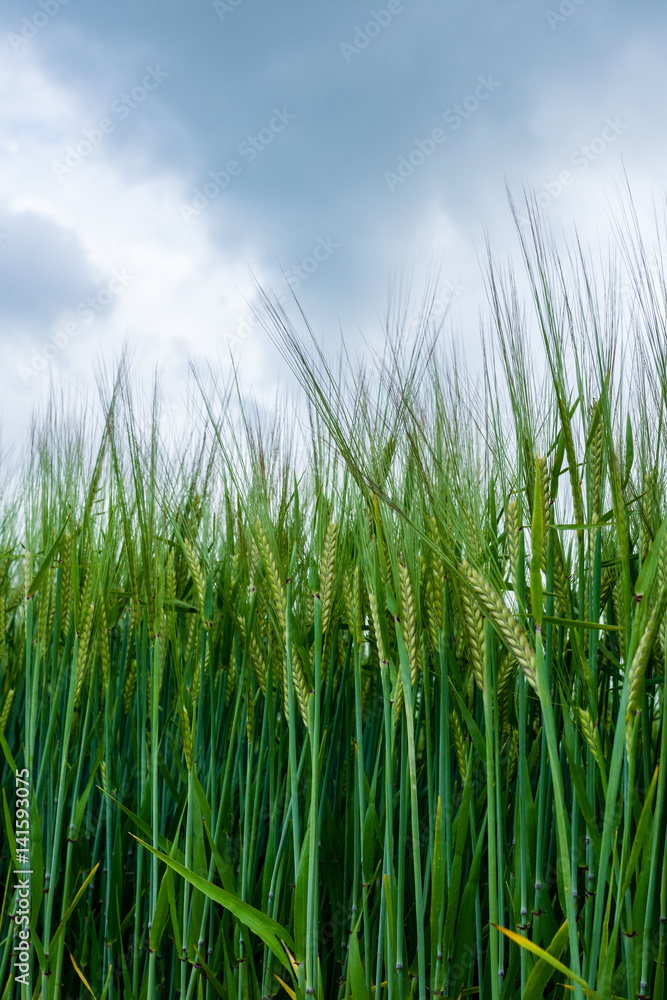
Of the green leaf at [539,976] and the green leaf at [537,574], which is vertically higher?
the green leaf at [537,574]

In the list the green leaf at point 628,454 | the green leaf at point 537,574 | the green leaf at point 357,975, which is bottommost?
the green leaf at point 357,975

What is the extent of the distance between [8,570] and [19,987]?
974 millimetres

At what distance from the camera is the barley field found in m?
0.85

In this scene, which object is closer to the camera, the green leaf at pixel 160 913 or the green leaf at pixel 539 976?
the green leaf at pixel 539 976

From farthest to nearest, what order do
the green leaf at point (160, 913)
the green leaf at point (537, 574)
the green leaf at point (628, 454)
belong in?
the green leaf at point (160, 913), the green leaf at point (628, 454), the green leaf at point (537, 574)


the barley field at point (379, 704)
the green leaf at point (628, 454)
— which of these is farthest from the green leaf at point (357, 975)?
the green leaf at point (628, 454)

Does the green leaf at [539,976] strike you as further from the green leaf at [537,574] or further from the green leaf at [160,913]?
the green leaf at [160,913]

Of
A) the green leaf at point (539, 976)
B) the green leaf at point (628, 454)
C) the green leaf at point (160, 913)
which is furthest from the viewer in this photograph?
the green leaf at point (160, 913)

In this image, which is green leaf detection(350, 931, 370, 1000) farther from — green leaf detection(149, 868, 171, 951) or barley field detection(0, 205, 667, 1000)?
green leaf detection(149, 868, 171, 951)

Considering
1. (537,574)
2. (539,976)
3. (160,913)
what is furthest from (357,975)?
(537,574)

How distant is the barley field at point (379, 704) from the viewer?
0.85 meters

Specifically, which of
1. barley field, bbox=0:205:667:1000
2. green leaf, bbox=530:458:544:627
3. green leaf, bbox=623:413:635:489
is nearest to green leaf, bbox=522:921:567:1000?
barley field, bbox=0:205:667:1000

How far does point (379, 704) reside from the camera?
4.21 feet

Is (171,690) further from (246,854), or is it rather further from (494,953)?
(494,953)
